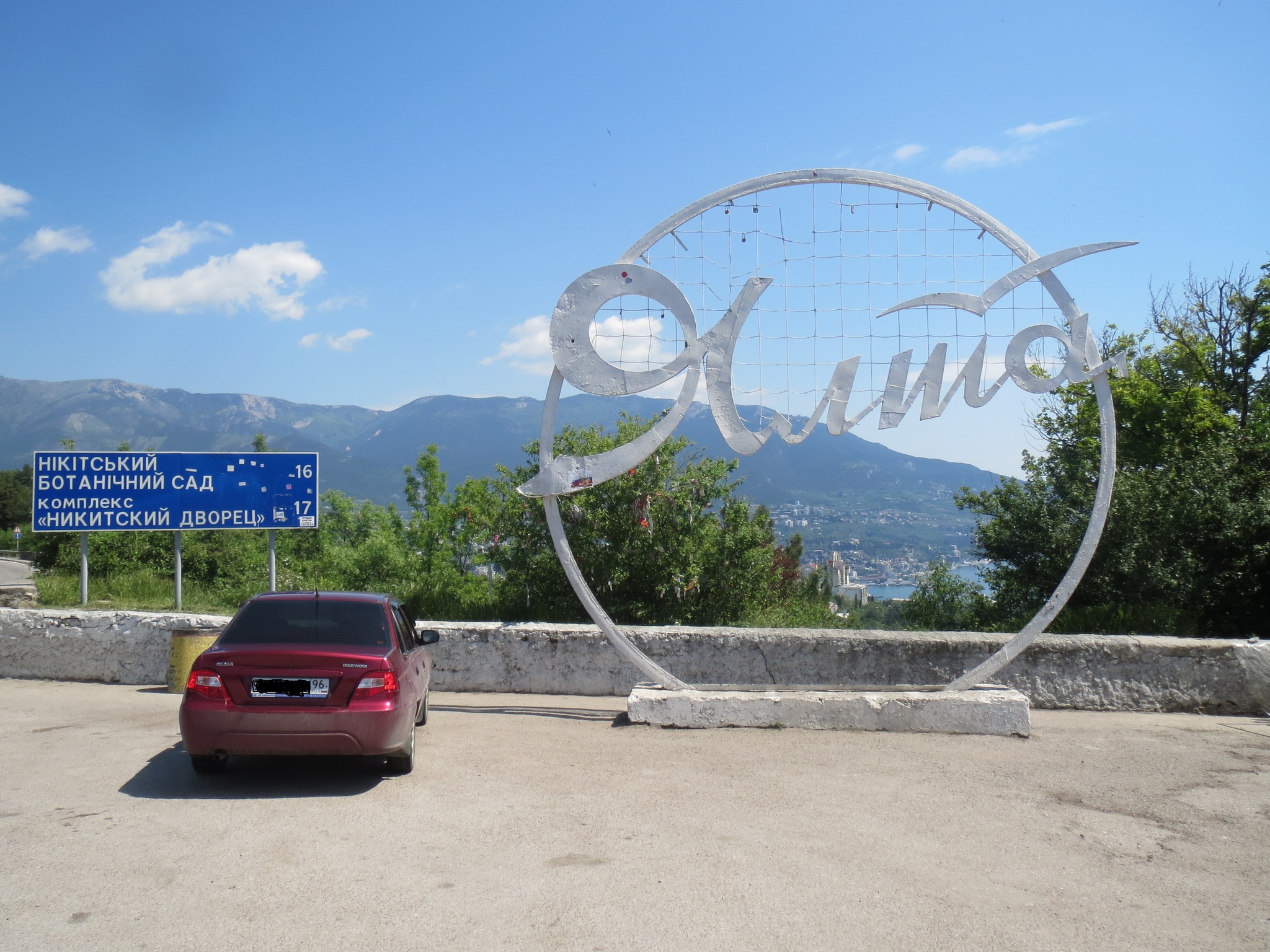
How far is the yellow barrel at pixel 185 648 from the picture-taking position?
1011 cm

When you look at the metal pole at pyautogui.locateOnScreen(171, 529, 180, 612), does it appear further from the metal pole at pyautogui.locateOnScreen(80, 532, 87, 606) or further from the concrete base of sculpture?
the concrete base of sculpture

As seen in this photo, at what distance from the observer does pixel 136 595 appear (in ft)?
45.3

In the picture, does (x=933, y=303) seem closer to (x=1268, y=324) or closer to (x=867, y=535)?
(x=1268, y=324)

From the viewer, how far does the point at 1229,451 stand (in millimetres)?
12336

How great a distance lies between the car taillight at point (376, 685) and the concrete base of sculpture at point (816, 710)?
2916 mm

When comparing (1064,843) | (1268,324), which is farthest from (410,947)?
(1268,324)

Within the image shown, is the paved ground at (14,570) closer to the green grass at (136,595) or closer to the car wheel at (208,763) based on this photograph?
the green grass at (136,595)

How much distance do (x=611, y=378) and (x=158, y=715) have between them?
5.52 m

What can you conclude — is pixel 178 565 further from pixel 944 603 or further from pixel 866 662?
pixel 944 603

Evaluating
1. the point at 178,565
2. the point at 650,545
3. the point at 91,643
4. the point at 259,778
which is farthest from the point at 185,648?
the point at 650,545

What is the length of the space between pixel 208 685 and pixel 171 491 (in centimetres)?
702

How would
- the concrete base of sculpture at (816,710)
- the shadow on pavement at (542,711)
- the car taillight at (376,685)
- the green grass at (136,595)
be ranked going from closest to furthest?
the car taillight at (376,685) → the concrete base of sculpture at (816,710) → the shadow on pavement at (542,711) → the green grass at (136,595)

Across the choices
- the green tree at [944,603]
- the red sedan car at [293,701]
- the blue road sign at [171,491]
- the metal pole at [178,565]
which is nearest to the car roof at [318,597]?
the red sedan car at [293,701]

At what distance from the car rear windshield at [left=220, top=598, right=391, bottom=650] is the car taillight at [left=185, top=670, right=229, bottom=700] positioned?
355 mm
